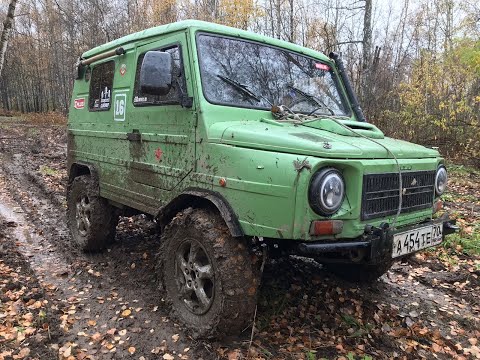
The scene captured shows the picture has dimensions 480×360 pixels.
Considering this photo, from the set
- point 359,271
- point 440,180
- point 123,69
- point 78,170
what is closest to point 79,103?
point 78,170

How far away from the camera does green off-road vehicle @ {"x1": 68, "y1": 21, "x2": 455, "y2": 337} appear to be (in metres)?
2.78

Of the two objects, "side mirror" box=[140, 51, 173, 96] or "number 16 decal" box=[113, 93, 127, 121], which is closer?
"side mirror" box=[140, 51, 173, 96]

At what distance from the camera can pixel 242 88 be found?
362 cm

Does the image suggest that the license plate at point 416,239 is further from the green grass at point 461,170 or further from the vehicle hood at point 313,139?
the green grass at point 461,170

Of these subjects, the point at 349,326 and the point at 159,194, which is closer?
the point at 349,326

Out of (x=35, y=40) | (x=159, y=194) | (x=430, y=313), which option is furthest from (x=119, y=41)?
(x=35, y=40)

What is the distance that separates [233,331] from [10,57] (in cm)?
4273

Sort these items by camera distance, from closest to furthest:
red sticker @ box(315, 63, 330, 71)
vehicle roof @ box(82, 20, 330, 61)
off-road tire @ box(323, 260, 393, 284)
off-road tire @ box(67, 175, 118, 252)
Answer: vehicle roof @ box(82, 20, 330, 61), off-road tire @ box(323, 260, 393, 284), red sticker @ box(315, 63, 330, 71), off-road tire @ box(67, 175, 118, 252)

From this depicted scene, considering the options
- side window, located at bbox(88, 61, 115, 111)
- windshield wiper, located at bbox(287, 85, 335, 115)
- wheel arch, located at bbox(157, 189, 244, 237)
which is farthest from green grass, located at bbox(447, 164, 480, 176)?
wheel arch, located at bbox(157, 189, 244, 237)

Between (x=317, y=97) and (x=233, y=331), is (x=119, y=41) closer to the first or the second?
(x=317, y=97)

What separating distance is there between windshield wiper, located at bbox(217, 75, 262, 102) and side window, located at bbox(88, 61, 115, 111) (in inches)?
71.5

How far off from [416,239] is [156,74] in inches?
92.8

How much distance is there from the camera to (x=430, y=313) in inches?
159

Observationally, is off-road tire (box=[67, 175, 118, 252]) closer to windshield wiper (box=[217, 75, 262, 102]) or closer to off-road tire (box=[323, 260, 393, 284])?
windshield wiper (box=[217, 75, 262, 102])
